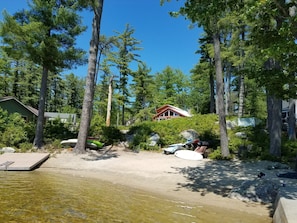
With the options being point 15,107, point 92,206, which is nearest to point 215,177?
point 92,206

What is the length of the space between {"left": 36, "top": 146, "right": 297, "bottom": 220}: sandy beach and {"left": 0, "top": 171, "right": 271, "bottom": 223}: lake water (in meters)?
0.62

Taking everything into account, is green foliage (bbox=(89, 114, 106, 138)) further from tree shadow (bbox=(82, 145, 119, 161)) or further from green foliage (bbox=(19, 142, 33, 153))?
green foliage (bbox=(19, 142, 33, 153))

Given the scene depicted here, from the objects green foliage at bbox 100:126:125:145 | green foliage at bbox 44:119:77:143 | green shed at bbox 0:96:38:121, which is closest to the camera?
green foliage at bbox 44:119:77:143

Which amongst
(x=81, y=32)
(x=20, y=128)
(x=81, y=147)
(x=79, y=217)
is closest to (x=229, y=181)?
(x=79, y=217)

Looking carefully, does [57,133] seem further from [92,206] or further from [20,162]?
[92,206]

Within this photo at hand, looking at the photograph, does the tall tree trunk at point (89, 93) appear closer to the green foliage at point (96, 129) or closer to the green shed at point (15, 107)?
the green foliage at point (96, 129)

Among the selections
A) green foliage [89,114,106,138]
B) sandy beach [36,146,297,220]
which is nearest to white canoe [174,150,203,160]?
sandy beach [36,146,297,220]

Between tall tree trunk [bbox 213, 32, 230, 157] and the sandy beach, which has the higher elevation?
tall tree trunk [bbox 213, 32, 230, 157]

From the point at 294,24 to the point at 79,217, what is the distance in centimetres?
495

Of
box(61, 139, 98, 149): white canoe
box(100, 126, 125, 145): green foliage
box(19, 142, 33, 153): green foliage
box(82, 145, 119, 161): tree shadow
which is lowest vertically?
box(82, 145, 119, 161): tree shadow

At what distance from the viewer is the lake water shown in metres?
4.55

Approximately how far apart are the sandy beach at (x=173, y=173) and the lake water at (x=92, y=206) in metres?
0.62

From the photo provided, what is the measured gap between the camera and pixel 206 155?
13008 millimetres

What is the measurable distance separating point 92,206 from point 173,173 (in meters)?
4.29
